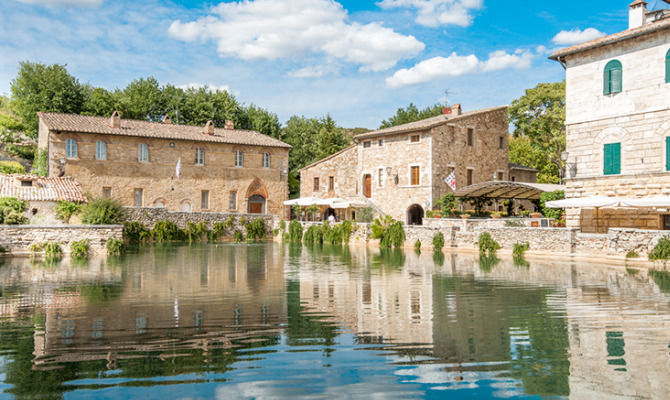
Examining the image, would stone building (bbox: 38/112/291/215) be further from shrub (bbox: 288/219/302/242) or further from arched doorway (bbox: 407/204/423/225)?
arched doorway (bbox: 407/204/423/225)

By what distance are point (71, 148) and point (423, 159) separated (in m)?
22.2

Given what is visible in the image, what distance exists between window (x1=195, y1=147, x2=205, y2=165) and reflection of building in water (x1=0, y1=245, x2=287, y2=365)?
23.7 metres

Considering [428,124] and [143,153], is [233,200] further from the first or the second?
[428,124]

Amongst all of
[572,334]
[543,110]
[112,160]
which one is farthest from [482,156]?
[572,334]

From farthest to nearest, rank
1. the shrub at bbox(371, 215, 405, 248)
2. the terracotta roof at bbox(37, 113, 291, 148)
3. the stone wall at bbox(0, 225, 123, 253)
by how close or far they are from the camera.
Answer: the terracotta roof at bbox(37, 113, 291, 148), the shrub at bbox(371, 215, 405, 248), the stone wall at bbox(0, 225, 123, 253)

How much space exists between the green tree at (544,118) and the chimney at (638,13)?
1593 centimetres

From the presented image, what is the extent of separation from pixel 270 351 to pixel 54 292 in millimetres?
6919

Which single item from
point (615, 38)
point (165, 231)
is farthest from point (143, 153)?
point (615, 38)

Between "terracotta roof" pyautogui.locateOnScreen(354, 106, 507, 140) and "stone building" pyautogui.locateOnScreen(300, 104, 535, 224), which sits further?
"stone building" pyautogui.locateOnScreen(300, 104, 535, 224)

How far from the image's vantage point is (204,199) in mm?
39281

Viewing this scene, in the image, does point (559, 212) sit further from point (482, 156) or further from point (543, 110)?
point (543, 110)

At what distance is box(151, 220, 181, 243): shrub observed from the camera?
104ft

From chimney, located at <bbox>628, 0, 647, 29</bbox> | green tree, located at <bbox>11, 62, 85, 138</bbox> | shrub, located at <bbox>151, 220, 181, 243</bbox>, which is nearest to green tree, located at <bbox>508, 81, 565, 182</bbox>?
chimney, located at <bbox>628, 0, 647, 29</bbox>

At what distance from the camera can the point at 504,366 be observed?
5965 millimetres
